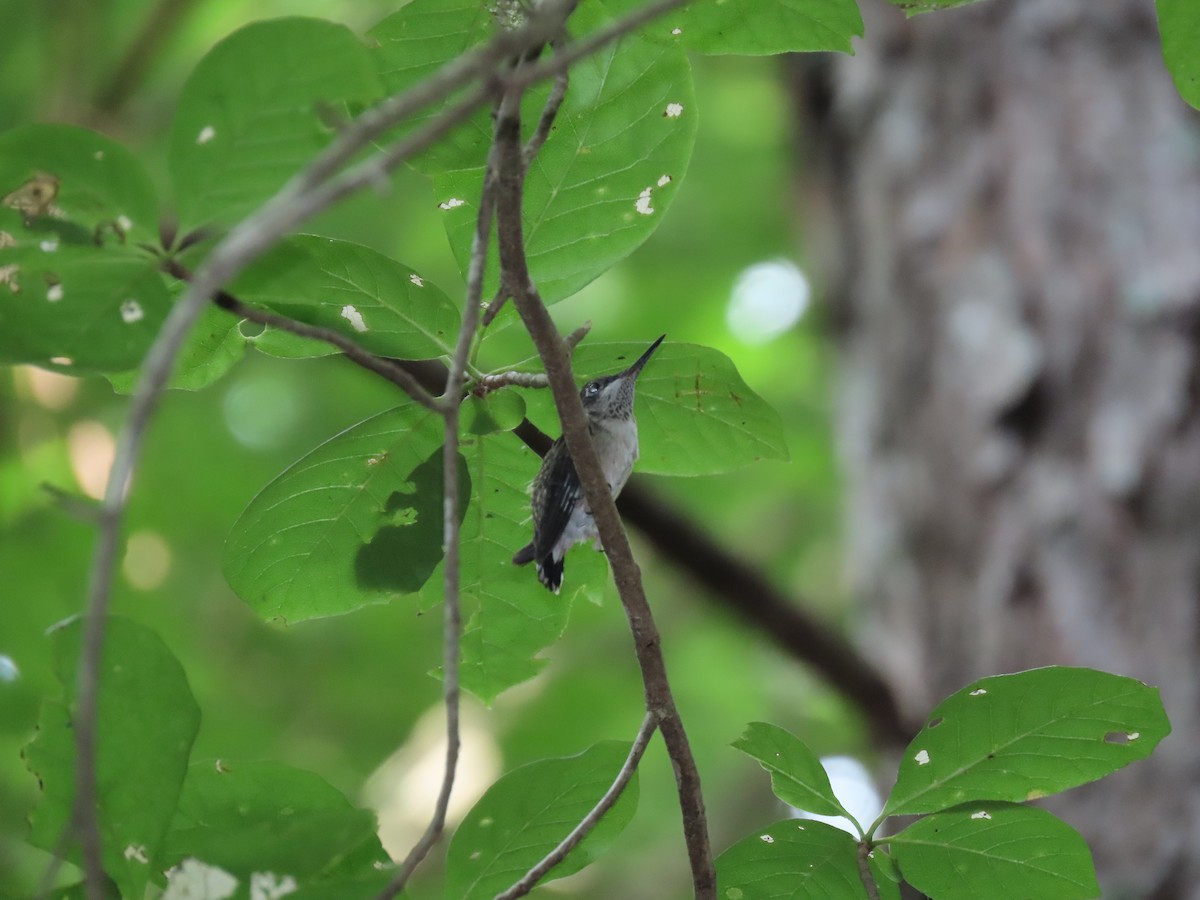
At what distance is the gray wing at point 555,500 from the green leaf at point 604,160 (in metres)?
0.32

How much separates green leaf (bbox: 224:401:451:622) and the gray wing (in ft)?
0.67

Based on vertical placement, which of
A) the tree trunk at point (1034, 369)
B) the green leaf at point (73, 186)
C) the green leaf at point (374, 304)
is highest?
the tree trunk at point (1034, 369)

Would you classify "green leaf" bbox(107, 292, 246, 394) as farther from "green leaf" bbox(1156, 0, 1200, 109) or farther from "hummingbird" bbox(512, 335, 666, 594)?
"green leaf" bbox(1156, 0, 1200, 109)

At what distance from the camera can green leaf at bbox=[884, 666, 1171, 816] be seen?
1430mm

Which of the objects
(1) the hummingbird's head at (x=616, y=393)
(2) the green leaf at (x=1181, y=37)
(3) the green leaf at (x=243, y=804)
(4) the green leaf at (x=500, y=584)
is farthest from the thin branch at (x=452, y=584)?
(2) the green leaf at (x=1181, y=37)

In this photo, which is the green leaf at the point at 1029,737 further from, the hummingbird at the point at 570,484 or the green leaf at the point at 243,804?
the green leaf at the point at 243,804

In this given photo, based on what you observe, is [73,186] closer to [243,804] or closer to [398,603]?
[243,804]

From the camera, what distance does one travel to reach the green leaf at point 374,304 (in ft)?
5.02

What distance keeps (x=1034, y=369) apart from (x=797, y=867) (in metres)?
2.75

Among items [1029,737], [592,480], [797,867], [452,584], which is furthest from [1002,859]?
[452,584]

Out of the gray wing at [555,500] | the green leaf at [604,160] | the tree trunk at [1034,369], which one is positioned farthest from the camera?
the tree trunk at [1034,369]

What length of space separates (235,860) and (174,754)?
185 millimetres

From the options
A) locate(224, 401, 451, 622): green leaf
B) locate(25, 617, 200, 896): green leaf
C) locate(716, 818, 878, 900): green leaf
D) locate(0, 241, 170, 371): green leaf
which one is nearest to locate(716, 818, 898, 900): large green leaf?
locate(716, 818, 878, 900): green leaf

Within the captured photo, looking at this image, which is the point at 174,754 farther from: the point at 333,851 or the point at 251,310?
the point at 251,310
